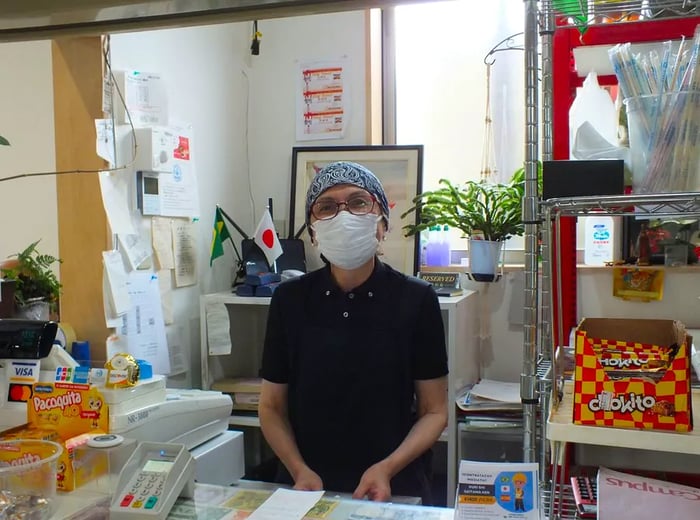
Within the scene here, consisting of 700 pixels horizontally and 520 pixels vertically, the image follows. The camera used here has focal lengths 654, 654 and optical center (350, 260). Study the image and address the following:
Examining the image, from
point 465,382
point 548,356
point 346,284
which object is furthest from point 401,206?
point 548,356

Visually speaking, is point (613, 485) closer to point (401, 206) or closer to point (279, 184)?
point (401, 206)

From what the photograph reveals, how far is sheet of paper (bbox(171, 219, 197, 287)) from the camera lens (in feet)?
8.06

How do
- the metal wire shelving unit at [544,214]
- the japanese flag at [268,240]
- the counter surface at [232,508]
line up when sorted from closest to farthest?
the metal wire shelving unit at [544,214]
the counter surface at [232,508]
the japanese flag at [268,240]

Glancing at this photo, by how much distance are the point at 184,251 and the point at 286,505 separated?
60.8 inches

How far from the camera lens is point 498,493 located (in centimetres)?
97

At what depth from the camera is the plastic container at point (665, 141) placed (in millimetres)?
921

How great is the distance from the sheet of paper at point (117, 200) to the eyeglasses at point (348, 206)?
76 cm

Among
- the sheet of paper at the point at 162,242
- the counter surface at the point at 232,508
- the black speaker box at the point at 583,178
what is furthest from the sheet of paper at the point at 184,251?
the black speaker box at the point at 583,178

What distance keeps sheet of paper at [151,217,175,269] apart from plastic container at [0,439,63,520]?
1.21m

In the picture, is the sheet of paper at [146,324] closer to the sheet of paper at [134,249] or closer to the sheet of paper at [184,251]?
the sheet of paper at [134,249]

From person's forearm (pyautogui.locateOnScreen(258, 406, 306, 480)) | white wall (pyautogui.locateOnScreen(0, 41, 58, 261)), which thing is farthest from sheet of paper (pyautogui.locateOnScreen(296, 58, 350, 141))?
person's forearm (pyautogui.locateOnScreen(258, 406, 306, 480))

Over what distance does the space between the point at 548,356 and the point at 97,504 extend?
2.78 ft

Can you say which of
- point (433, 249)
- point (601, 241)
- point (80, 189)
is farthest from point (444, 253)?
point (80, 189)

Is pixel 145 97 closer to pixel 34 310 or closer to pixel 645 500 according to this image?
pixel 34 310
